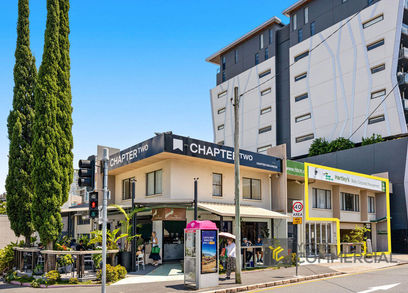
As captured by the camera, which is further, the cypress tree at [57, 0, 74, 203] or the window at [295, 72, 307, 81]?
the window at [295, 72, 307, 81]

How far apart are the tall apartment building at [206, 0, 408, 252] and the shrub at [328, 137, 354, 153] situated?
4.23ft

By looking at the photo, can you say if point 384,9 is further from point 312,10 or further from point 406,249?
point 406,249

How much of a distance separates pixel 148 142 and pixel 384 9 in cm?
3636

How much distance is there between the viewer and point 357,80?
4784 centimetres

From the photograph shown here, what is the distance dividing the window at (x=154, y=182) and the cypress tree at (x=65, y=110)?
6.65 metres

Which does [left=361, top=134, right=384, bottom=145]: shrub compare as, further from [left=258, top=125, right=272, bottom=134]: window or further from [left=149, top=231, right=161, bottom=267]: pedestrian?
[left=149, top=231, right=161, bottom=267]: pedestrian

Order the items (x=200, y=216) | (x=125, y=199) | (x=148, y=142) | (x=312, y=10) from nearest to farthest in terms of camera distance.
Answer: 1. (x=148, y=142)
2. (x=200, y=216)
3. (x=125, y=199)
4. (x=312, y=10)

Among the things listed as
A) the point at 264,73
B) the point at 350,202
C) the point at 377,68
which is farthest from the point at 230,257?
the point at 264,73

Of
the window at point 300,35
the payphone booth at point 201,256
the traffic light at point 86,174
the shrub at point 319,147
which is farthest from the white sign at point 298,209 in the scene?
the window at point 300,35

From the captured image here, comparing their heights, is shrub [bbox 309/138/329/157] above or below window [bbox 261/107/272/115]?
below

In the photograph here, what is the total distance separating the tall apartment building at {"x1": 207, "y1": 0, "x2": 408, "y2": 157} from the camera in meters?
44.9

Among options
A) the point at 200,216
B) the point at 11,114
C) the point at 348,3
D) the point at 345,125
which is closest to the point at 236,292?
the point at 200,216

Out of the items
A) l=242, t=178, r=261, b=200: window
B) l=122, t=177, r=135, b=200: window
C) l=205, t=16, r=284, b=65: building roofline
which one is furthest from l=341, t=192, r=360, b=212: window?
l=205, t=16, r=284, b=65: building roofline

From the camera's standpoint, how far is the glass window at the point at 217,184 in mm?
23547
